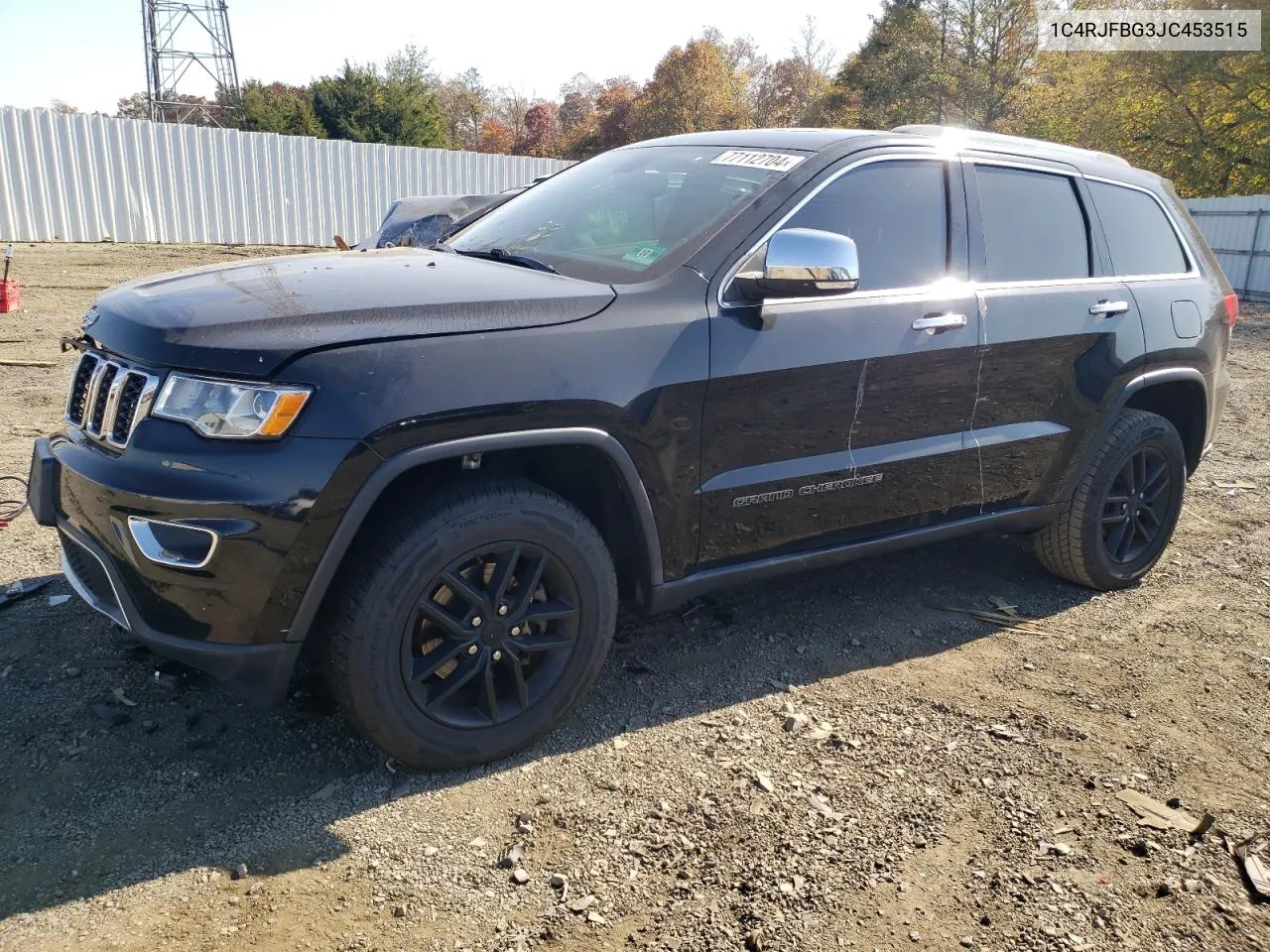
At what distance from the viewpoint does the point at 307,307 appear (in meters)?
2.64

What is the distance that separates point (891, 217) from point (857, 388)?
0.73m

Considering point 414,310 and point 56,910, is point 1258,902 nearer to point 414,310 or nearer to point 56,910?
point 414,310

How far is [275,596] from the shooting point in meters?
2.53

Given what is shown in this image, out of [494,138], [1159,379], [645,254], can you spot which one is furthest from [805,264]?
[494,138]

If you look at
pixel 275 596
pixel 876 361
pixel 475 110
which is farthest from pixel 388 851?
pixel 475 110

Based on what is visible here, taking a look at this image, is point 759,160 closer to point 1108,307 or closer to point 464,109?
point 1108,307

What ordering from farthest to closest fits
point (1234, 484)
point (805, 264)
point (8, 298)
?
point (8, 298) < point (1234, 484) < point (805, 264)

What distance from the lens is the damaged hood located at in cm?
252

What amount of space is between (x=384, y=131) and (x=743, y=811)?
1271 inches

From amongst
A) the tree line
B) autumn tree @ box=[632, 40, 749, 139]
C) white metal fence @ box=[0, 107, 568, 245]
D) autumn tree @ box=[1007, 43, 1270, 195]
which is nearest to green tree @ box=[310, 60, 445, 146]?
the tree line

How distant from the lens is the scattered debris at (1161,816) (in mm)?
2864

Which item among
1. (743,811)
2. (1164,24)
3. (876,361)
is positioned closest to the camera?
(743,811)

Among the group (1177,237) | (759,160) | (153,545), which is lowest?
(153,545)

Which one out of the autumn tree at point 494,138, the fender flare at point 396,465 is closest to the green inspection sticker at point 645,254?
the fender flare at point 396,465
